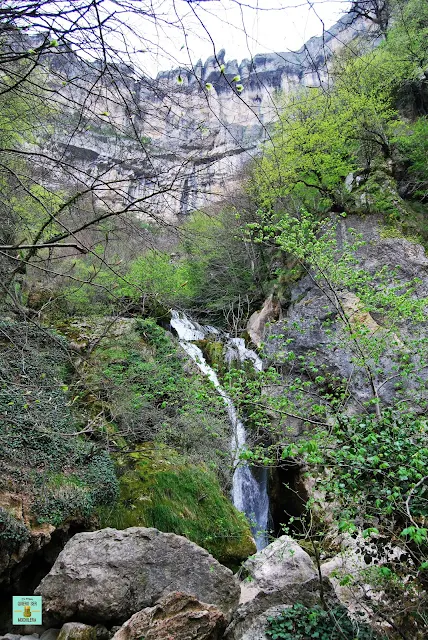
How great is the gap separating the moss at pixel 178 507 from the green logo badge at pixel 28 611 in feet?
5.06

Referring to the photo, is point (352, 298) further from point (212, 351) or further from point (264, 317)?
point (212, 351)

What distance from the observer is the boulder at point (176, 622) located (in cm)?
329

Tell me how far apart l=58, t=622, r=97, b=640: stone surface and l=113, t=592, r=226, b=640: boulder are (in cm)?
69

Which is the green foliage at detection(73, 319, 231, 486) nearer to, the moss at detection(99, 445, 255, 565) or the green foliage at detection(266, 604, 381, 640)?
the moss at detection(99, 445, 255, 565)

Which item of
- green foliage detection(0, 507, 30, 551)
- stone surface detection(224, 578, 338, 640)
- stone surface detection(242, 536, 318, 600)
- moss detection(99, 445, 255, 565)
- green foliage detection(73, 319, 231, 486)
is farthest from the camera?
green foliage detection(73, 319, 231, 486)

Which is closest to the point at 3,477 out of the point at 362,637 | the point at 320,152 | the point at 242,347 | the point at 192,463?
the point at 192,463

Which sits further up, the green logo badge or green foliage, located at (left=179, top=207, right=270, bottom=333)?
green foliage, located at (left=179, top=207, right=270, bottom=333)

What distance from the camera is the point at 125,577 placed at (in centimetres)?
419

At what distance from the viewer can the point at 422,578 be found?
267 centimetres

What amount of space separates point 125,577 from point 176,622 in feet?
3.29

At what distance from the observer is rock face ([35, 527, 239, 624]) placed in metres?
3.97

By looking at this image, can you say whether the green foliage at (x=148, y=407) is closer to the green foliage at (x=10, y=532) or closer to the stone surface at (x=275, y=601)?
the green foliage at (x=10, y=532)

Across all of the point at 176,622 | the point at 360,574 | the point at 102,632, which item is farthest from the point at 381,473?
the point at 102,632

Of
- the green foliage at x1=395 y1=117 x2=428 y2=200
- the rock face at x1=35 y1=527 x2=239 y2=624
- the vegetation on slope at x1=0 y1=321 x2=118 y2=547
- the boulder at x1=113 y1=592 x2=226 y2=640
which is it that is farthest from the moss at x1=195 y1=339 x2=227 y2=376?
the boulder at x1=113 y1=592 x2=226 y2=640
